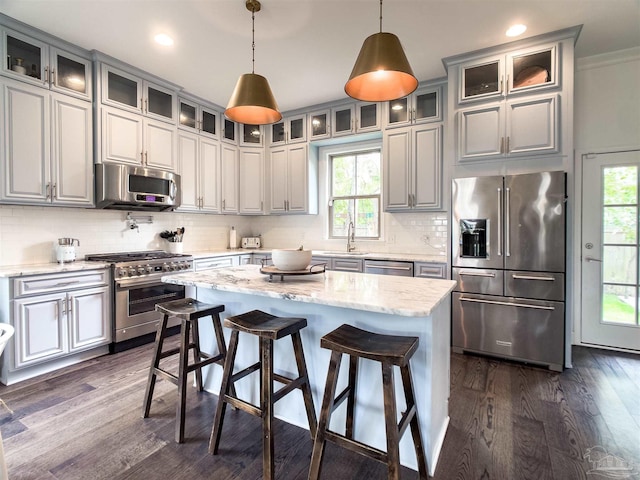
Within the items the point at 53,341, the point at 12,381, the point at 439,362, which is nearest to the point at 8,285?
the point at 53,341

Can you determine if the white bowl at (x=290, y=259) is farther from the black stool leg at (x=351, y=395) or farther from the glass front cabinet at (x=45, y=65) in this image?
the glass front cabinet at (x=45, y=65)

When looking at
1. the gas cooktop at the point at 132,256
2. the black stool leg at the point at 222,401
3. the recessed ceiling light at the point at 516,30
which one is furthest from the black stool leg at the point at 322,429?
the recessed ceiling light at the point at 516,30

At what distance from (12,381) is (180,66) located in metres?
3.19

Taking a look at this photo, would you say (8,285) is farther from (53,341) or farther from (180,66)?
(180,66)

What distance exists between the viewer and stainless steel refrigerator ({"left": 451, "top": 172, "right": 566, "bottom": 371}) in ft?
9.20

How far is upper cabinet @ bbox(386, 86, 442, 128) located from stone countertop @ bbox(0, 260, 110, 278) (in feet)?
11.4

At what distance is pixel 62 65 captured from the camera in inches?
119

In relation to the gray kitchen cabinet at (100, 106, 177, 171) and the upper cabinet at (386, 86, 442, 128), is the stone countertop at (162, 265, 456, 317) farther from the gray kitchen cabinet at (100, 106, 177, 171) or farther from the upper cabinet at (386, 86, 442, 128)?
the upper cabinet at (386, 86, 442, 128)

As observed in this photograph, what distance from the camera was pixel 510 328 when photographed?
2961 millimetres

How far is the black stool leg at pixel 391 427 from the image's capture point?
1331 millimetres

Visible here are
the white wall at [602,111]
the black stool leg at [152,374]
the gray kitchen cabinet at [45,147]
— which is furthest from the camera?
the white wall at [602,111]

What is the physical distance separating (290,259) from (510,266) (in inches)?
82.5

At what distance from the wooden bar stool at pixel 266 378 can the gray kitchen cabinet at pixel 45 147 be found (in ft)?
7.80

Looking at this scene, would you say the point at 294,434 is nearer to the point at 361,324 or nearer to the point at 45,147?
the point at 361,324
